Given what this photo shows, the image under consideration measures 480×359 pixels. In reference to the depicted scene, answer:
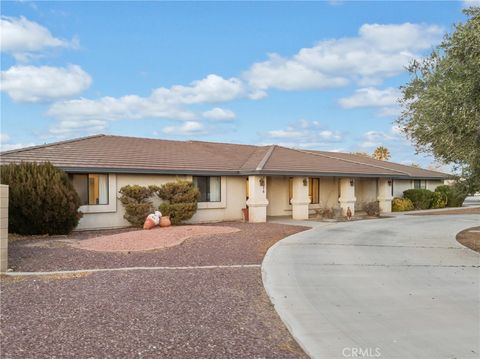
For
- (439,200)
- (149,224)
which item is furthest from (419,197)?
(149,224)

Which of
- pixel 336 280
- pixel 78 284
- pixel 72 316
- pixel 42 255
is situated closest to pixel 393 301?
pixel 336 280

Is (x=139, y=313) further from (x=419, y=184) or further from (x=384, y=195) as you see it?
(x=419, y=184)

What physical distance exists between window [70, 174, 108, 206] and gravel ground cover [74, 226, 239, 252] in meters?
3.45

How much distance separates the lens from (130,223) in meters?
18.4

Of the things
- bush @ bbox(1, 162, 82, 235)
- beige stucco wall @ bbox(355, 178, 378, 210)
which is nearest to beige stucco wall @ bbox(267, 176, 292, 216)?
beige stucco wall @ bbox(355, 178, 378, 210)

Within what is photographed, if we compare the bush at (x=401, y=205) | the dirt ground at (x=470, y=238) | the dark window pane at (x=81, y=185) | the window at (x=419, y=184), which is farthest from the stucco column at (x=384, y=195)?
the dark window pane at (x=81, y=185)

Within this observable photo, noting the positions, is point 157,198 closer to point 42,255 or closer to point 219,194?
point 219,194

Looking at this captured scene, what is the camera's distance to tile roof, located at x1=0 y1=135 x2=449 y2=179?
17906 millimetres

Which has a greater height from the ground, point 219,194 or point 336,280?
point 219,194

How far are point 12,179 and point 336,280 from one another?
36.5ft

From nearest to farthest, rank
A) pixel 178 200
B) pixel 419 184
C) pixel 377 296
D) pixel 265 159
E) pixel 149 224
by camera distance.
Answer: pixel 377 296 → pixel 149 224 → pixel 178 200 → pixel 265 159 → pixel 419 184

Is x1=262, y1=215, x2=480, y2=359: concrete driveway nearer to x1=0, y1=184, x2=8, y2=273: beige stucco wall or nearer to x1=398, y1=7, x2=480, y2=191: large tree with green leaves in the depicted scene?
x1=398, y1=7, x2=480, y2=191: large tree with green leaves

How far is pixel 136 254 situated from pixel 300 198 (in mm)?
12290

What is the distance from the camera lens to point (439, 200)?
3167 centimetres
